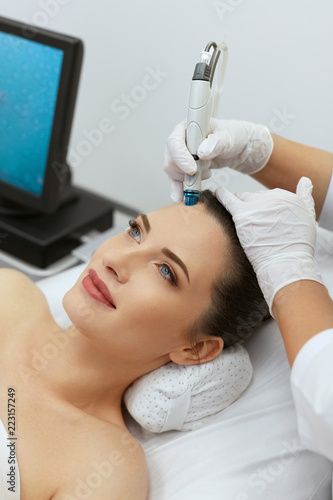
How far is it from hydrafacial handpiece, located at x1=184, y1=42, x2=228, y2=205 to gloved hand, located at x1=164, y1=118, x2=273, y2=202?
18 mm

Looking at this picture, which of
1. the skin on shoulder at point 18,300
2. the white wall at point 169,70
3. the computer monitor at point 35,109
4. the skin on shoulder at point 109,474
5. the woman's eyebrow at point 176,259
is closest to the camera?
the skin on shoulder at point 109,474

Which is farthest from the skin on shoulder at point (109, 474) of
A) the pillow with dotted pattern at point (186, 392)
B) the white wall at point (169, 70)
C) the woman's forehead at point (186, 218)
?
the white wall at point (169, 70)

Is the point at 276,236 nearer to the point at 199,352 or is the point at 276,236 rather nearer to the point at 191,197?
the point at 191,197

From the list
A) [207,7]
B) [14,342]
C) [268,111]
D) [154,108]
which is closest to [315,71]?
[268,111]

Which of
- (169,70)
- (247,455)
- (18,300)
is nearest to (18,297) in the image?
(18,300)

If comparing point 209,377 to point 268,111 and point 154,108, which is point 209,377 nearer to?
point 268,111

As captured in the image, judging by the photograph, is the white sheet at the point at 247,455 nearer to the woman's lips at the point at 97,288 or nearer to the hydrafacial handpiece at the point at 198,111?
the woman's lips at the point at 97,288

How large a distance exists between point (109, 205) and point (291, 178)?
2.55 feet

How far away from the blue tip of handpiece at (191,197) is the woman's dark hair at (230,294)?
3cm

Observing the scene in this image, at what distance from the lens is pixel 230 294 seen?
1133mm

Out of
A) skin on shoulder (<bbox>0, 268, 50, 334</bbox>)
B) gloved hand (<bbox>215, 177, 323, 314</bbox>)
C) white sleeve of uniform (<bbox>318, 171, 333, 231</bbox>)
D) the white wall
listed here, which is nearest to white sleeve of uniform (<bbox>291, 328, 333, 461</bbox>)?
gloved hand (<bbox>215, 177, 323, 314</bbox>)

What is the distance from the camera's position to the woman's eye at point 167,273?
110cm

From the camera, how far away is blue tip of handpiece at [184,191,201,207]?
1.15m

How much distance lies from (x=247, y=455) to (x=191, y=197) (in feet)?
1.81
